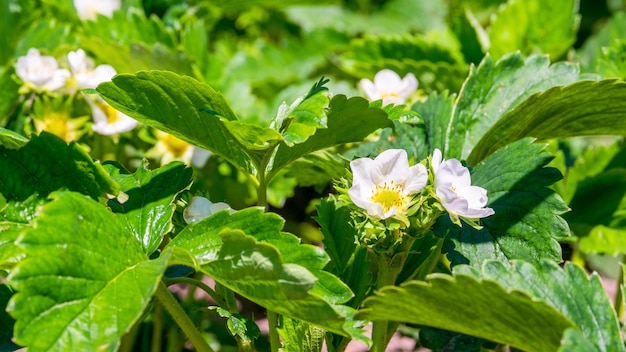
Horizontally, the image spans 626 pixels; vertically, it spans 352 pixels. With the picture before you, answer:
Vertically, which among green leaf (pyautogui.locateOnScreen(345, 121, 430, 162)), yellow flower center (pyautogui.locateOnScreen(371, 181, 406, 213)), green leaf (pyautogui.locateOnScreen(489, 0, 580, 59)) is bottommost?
yellow flower center (pyautogui.locateOnScreen(371, 181, 406, 213))

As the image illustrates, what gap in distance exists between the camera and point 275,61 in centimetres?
247

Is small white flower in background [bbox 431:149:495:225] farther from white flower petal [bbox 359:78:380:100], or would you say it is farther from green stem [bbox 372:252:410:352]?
white flower petal [bbox 359:78:380:100]

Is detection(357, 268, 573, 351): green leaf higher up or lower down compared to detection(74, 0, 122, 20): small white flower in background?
lower down

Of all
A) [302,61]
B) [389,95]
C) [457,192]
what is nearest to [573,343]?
[457,192]

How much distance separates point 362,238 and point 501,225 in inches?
9.2

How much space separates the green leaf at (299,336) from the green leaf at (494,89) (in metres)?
0.41

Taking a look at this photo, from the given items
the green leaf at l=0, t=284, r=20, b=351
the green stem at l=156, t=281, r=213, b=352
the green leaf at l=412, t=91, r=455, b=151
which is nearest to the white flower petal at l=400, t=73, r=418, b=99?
the green leaf at l=412, t=91, r=455, b=151

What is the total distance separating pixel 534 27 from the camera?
1.93m

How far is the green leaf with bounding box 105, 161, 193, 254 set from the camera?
103 centimetres

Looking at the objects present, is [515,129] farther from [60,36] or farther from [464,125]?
[60,36]

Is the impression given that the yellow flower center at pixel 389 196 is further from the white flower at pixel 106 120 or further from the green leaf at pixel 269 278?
the white flower at pixel 106 120

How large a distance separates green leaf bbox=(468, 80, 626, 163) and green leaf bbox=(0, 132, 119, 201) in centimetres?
60

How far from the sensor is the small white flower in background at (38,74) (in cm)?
151

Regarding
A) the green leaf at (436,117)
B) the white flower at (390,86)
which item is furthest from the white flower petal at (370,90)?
the green leaf at (436,117)
